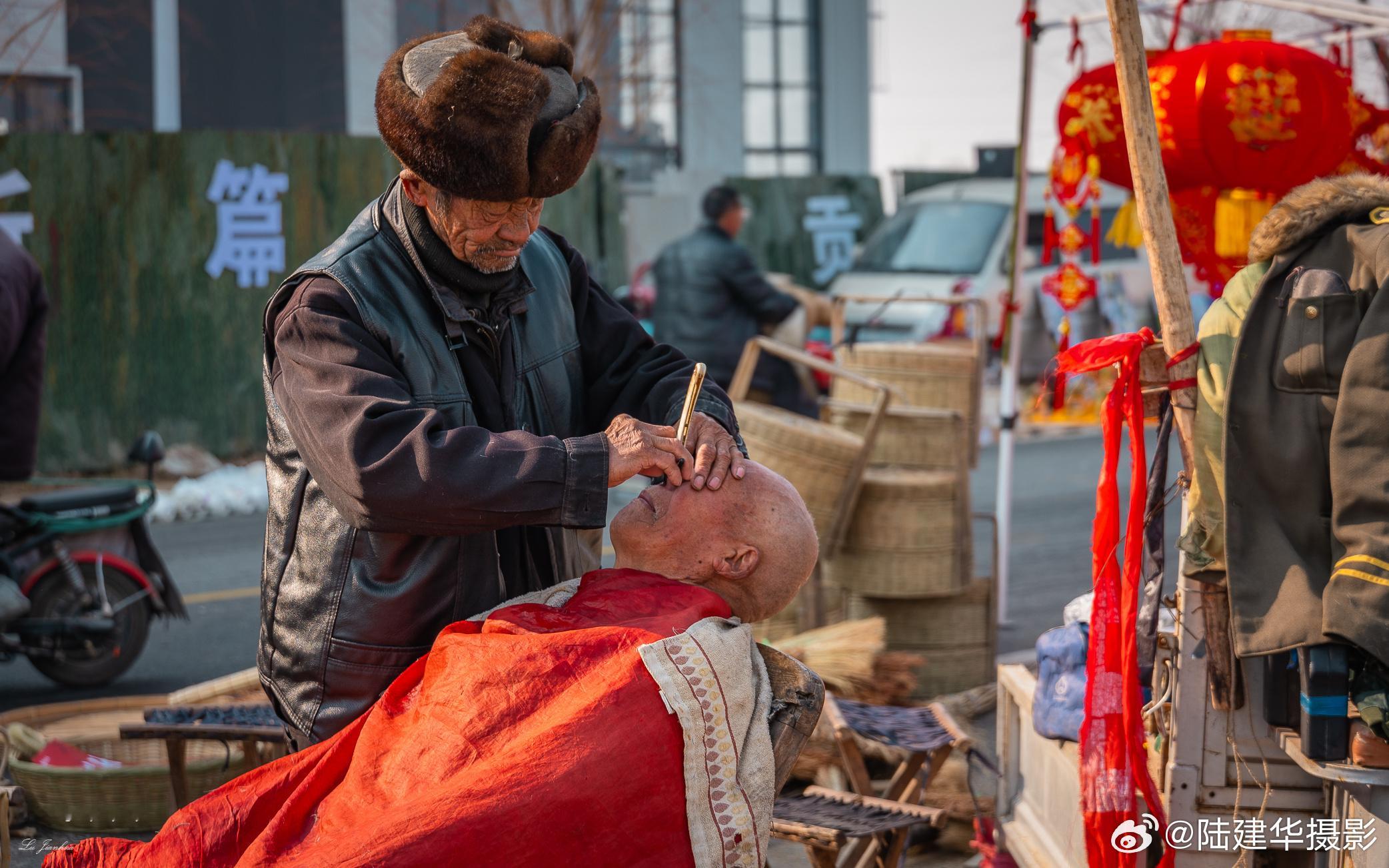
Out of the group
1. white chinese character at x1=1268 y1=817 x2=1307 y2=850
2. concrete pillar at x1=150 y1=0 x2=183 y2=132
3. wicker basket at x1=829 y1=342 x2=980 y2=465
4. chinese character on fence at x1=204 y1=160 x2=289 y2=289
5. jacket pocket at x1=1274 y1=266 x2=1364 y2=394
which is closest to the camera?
jacket pocket at x1=1274 y1=266 x2=1364 y2=394

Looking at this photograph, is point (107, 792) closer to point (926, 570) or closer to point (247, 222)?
point (926, 570)

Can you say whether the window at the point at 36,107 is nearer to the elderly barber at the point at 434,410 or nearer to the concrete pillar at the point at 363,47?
the concrete pillar at the point at 363,47

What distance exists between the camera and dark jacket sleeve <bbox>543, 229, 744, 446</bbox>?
8.57ft

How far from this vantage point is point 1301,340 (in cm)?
253

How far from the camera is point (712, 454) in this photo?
2.33 metres

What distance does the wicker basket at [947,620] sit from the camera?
17.5 ft

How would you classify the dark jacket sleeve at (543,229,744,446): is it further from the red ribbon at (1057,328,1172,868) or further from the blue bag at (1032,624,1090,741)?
the blue bag at (1032,624,1090,741)

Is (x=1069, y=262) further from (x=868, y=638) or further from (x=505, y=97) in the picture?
(x=505, y=97)

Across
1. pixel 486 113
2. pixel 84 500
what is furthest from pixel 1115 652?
pixel 84 500

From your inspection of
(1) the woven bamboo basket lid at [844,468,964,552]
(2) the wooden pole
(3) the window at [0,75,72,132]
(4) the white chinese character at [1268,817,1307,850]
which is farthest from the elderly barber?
(3) the window at [0,75,72,132]

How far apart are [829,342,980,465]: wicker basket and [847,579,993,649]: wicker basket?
1.08 m

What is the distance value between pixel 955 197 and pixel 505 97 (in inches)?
468
